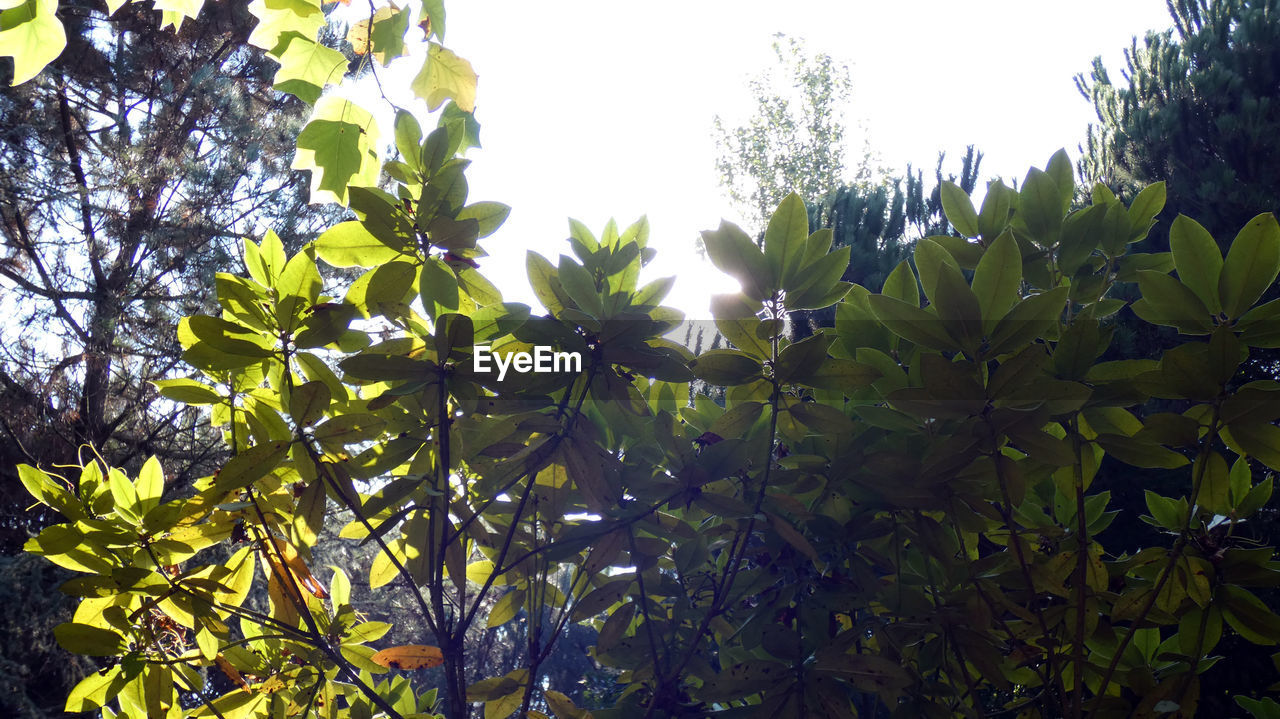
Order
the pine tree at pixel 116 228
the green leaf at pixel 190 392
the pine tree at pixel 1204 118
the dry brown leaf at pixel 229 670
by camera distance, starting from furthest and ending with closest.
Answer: the pine tree at pixel 116 228 → the pine tree at pixel 1204 118 → the dry brown leaf at pixel 229 670 → the green leaf at pixel 190 392

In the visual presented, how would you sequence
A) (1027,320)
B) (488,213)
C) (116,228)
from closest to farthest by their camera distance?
(1027,320)
(488,213)
(116,228)

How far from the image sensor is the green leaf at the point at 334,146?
71 centimetres

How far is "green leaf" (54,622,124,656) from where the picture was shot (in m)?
0.60

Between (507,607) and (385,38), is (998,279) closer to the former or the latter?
(507,607)

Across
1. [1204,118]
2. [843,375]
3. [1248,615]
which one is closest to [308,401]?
[843,375]

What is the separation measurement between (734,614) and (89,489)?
0.58 m

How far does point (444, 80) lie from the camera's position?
802 millimetres

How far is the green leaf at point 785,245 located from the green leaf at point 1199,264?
25cm

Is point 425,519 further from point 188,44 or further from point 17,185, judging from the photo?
point 188,44

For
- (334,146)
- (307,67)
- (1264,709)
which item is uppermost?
(307,67)

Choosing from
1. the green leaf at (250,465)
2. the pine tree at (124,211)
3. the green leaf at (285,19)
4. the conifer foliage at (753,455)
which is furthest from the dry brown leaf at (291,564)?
the pine tree at (124,211)

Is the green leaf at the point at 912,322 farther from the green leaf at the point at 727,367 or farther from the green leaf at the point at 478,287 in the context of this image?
the green leaf at the point at 478,287

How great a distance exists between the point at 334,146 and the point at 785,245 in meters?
0.44

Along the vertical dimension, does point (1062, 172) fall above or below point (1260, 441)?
above
